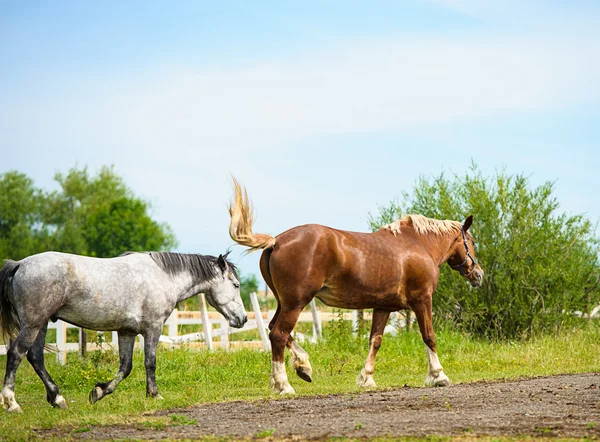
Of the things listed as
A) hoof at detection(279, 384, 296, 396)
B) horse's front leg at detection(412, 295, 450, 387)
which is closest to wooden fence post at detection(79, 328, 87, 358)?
hoof at detection(279, 384, 296, 396)

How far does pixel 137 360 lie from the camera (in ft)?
44.4

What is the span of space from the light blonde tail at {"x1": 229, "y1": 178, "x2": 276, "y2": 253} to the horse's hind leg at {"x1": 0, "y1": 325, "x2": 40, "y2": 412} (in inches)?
96.4

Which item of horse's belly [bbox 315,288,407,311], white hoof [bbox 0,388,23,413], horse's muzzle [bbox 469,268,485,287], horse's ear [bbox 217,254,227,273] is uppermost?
horse's ear [bbox 217,254,227,273]

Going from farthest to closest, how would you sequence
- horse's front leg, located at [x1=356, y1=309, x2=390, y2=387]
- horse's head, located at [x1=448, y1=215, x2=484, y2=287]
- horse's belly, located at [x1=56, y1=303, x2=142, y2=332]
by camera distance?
1. horse's head, located at [x1=448, y1=215, x2=484, y2=287]
2. horse's front leg, located at [x1=356, y1=309, x2=390, y2=387]
3. horse's belly, located at [x1=56, y1=303, x2=142, y2=332]

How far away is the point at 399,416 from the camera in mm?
7359

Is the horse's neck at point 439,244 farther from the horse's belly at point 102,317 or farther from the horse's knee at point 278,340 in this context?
the horse's belly at point 102,317

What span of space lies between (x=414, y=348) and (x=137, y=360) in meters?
5.10

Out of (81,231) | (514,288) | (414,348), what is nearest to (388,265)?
(414,348)

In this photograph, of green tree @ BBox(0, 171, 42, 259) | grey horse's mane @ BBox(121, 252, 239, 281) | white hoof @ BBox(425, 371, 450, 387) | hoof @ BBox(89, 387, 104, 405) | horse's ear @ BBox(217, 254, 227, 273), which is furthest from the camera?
green tree @ BBox(0, 171, 42, 259)

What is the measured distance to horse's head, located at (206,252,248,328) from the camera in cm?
1012

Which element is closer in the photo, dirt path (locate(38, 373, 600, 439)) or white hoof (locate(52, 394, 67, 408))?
dirt path (locate(38, 373, 600, 439))

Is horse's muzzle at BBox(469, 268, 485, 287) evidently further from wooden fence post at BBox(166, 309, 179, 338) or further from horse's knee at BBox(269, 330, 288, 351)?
wooden fence post at BBox(166, 309, 179, 338)

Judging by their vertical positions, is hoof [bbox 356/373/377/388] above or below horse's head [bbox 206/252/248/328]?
below

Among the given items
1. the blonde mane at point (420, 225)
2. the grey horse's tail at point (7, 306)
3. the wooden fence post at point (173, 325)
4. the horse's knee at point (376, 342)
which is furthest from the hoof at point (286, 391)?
the wooden fence post at point (173, 325)
